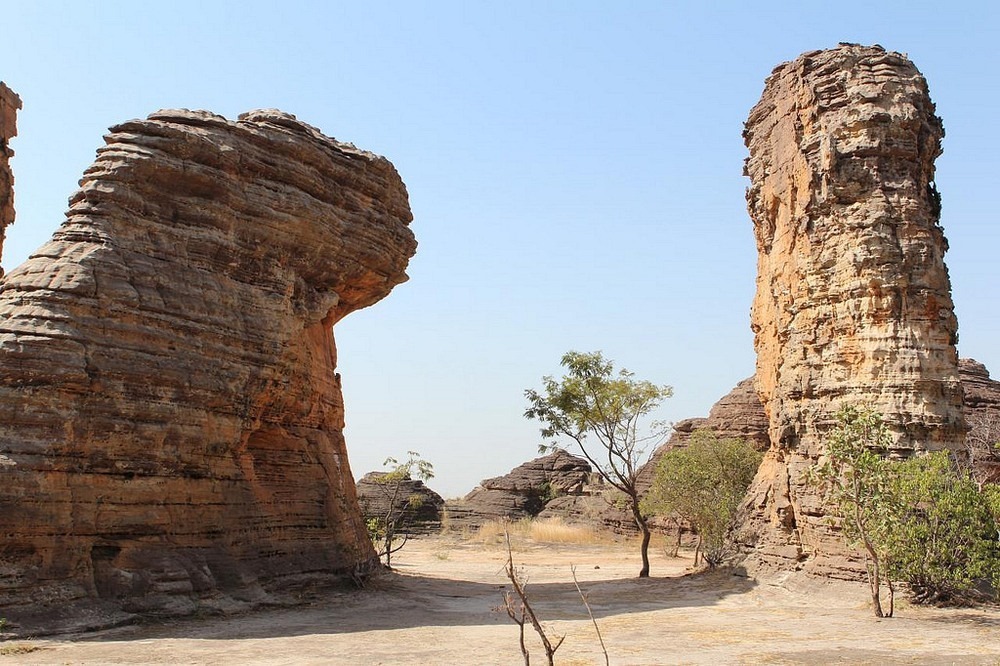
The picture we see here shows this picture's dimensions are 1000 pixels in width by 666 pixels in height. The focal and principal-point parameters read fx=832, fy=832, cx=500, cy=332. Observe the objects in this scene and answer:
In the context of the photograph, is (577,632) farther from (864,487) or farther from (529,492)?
(529,492)

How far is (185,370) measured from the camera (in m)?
15.1

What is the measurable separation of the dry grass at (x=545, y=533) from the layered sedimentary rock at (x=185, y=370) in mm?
20902

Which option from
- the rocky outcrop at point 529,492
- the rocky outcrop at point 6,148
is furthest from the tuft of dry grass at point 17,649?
the rocky outcrop at point 529,492

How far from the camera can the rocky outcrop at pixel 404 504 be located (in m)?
43.2

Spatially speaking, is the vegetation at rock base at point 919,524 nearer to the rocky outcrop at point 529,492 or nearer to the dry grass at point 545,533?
the dry grass at point 545,533

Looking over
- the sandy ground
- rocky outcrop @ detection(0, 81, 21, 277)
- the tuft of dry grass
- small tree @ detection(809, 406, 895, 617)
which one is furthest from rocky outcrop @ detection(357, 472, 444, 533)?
the tuft of dry grass

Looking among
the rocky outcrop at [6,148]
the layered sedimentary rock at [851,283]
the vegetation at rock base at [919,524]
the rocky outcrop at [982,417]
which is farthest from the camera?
the rocky outcrop at [982,417]

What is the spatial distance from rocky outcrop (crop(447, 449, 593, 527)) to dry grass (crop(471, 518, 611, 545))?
5.43 ft

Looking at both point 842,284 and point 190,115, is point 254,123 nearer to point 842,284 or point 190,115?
point 190,115

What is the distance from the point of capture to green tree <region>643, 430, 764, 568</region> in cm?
2656

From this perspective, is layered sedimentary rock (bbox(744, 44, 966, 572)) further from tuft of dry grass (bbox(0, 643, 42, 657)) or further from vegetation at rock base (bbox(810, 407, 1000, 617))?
tuft of dry grass (bbox(0, 643, 42, 657))

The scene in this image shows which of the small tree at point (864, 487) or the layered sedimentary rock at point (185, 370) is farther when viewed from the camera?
the small tree at point (864, 487)

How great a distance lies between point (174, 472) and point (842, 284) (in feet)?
47.3

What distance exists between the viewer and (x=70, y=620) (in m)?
12.5
